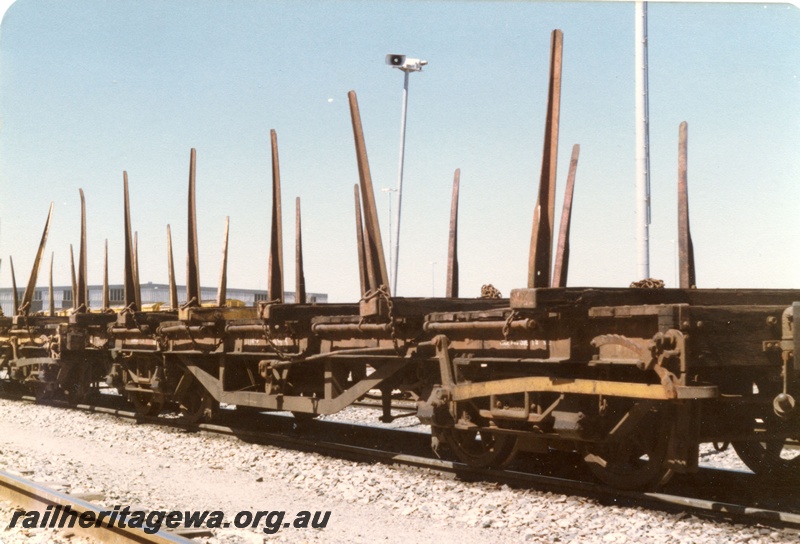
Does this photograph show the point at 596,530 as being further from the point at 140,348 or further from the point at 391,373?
the point at 140,348

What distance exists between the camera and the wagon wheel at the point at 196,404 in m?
13.0

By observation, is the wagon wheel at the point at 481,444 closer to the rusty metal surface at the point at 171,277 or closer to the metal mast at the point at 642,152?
the metal mast at the point at 642,152

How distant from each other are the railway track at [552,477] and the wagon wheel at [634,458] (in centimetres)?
17

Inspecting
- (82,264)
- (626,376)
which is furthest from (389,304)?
(82,264)

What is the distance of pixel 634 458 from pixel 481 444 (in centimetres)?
175

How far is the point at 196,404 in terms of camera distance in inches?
537

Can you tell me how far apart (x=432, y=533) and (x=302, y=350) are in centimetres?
446

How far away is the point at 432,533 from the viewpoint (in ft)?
21.2

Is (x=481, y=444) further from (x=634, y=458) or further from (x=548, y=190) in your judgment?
(x=548, y=190)

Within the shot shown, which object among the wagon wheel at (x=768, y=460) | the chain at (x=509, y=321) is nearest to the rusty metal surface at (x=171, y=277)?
the chain at (x=509, y=321)

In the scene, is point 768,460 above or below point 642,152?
below

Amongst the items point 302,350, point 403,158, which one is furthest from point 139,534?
point 403,158

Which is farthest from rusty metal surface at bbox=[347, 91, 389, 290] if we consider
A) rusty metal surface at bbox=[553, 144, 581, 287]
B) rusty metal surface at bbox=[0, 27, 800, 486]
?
rusty metal surface at bbox=[553, 144, 581, 287]

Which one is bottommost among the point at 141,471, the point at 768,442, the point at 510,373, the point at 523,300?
the point at 141,471
